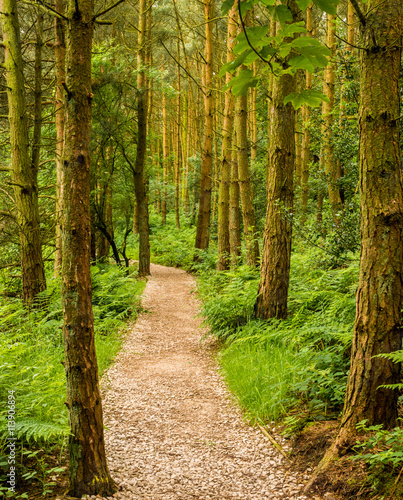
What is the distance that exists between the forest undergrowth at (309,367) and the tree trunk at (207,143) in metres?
7.72

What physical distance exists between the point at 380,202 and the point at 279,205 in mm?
3434

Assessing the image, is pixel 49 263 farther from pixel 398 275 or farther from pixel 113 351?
pixel 398 275

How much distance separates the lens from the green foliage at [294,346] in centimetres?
406

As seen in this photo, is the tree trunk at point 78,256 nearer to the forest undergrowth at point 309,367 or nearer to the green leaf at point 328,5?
the green leaf at point 328,5

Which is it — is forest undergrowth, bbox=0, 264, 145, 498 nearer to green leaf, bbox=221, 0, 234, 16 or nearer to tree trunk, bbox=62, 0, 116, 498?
tree trunk, bbox=62, 0, 116, 498

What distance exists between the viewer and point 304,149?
14320mm

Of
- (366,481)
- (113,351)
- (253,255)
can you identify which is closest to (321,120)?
(253,255)

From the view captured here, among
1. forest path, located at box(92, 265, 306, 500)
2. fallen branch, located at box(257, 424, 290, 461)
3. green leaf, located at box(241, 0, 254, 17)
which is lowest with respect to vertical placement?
forest path, located at box(92, 265, 306, 500)

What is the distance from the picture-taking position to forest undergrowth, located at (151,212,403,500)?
2.73 meters

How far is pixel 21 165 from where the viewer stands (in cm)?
721

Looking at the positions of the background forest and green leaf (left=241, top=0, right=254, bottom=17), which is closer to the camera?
green leaf (left=241, top=0, right=254, bottom=17)

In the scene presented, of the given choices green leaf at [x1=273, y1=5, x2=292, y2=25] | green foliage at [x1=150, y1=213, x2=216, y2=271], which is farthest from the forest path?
green foliage at [x1=150, y1=213, x2=216, y2=271]

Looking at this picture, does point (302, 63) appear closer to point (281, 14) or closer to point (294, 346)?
point (281, 14)

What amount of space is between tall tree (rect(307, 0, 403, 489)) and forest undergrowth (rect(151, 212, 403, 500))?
0.23 m
